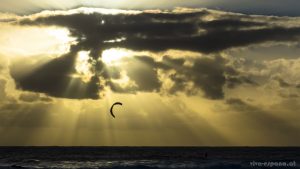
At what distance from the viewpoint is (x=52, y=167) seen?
8669 centimetres

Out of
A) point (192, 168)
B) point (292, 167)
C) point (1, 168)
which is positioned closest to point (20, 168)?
point (1, 168)

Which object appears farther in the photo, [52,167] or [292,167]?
[52,167]

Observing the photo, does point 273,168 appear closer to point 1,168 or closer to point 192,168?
point 192,168

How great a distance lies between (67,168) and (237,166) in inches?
996

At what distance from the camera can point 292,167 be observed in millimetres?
78500

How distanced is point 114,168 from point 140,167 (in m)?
3.88

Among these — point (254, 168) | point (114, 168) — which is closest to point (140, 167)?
point (114, 168)

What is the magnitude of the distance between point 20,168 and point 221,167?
94.6ft

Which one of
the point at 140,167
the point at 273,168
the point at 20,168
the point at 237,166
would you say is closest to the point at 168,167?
the point at 140,167

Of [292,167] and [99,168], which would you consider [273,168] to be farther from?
[99,168]

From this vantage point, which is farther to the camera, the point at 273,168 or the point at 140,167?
the point at 140,167

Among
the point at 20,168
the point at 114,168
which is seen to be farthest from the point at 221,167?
the point at 20,168

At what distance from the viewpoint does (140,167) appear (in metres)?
83.6

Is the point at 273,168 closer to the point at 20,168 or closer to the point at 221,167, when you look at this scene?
the point at 221,167
